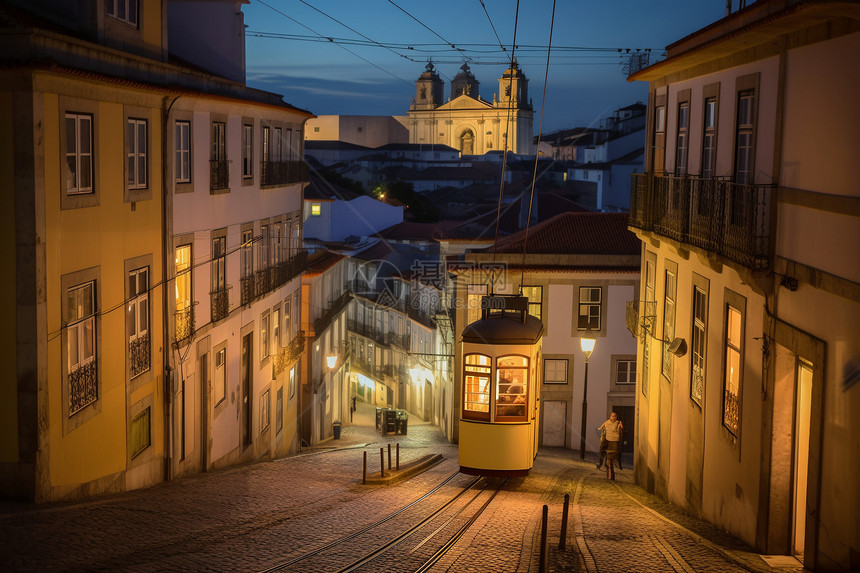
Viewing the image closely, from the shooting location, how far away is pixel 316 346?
105ft

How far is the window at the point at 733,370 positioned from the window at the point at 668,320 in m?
3.27

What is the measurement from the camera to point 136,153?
13.1 metres

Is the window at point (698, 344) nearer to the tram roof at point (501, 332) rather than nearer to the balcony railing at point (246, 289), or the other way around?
the tram roof at point (501, 332)

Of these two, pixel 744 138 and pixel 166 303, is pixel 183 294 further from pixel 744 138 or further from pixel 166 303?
pixel 744 138

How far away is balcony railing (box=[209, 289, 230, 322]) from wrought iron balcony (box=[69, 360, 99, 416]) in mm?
5144

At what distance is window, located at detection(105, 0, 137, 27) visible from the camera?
1269 centimetres

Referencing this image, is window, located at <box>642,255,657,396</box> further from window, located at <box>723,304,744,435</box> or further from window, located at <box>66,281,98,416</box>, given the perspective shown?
window, located at <box>66,281,98,416</box>

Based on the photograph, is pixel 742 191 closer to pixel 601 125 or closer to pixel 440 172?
pixel 601 125

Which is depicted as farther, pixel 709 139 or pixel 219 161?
pixel 219 161

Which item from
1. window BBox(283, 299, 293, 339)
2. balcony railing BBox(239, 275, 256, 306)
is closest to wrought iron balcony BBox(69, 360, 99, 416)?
balcony railing BBox(239, 275, 256, 306)

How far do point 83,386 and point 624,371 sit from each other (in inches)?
748

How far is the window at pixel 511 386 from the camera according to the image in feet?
48.5

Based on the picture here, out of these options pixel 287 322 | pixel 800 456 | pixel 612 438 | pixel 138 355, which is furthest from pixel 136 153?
pixel 287 322

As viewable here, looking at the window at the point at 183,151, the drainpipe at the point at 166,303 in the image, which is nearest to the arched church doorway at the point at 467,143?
the window at the point at 183,151
